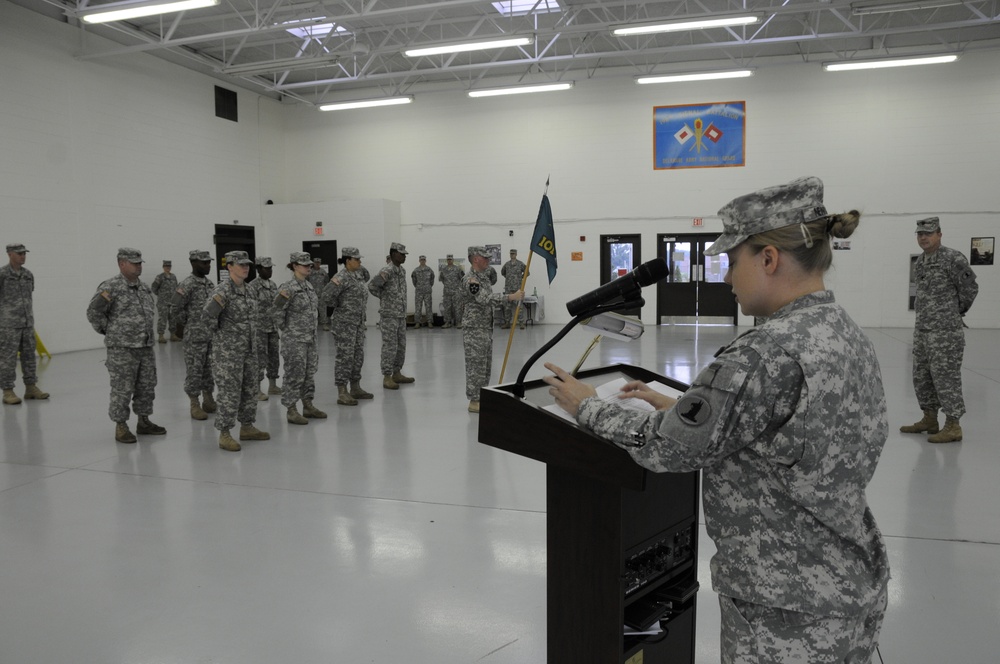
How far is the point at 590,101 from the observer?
15812 millimetres

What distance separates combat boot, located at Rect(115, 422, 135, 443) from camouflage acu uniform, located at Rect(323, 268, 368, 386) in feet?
7.20

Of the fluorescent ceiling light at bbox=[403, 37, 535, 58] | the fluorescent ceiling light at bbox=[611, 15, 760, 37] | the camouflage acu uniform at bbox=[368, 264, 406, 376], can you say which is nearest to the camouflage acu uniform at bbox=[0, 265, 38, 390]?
the camouflage acu uniform at bbox=[368, 264, 406, 376]

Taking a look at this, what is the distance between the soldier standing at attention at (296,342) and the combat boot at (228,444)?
35.5 inches

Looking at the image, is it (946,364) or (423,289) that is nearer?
(946,364)

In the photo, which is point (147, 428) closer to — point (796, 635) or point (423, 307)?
point (796, 635)

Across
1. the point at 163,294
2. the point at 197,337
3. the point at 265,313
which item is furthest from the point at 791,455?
the point at 163,294

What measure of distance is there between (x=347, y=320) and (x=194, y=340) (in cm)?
160

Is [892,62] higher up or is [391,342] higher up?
[892,62]

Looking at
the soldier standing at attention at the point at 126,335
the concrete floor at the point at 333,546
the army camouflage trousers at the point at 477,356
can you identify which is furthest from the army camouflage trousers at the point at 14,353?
the army camouflage trousers at the point at 477,356

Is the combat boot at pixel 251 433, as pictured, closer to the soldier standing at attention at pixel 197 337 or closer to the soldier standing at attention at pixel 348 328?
the soldier standing at attention at pixel 197 337

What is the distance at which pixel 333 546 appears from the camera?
360 centimetres

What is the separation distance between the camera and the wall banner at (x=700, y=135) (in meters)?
15.0

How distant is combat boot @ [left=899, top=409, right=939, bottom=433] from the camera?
18.5 feet

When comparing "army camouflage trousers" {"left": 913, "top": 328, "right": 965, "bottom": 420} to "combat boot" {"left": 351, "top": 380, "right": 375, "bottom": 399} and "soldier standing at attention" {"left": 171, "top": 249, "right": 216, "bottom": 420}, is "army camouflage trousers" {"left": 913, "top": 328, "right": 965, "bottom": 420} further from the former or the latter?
"soldier standing at attention" {"left": 171, "top": 249, "right": 216, "bottom": 420}
